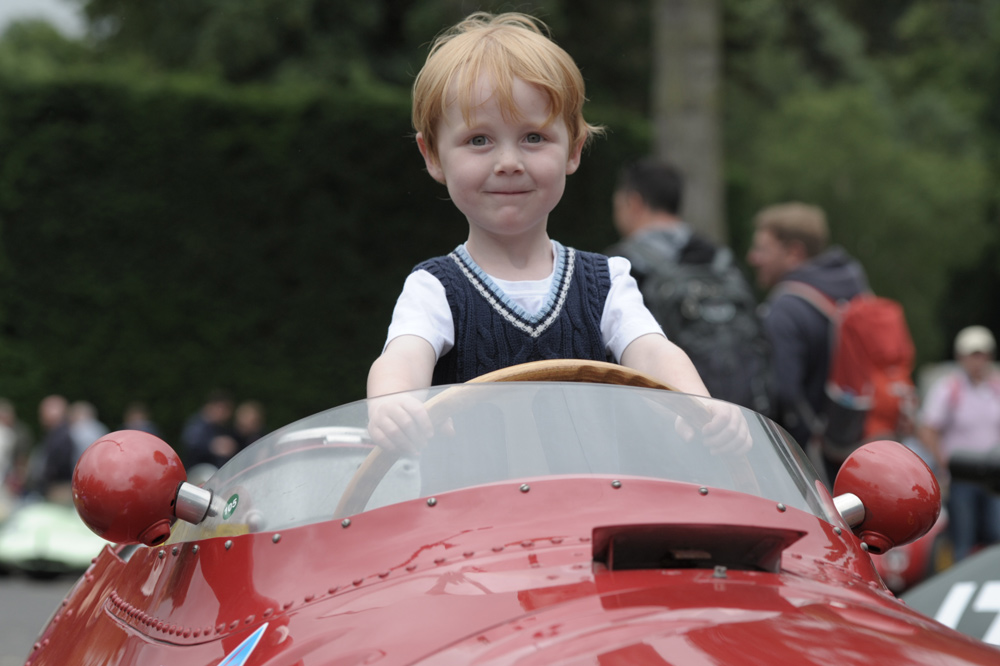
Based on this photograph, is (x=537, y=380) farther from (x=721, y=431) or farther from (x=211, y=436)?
(x=211, y=436)

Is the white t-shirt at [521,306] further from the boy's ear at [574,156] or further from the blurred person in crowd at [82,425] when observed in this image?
the blurred person in crowd at [82,425]

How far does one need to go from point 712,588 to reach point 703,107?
10.1m

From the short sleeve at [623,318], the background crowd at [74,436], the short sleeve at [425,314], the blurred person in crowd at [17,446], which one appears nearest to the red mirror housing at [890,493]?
the short sleeve at [623,318]

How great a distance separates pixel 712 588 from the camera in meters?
1.49

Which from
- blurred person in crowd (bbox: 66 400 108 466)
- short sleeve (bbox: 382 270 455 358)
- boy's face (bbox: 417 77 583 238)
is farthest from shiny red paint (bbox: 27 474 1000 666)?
blurred person in crowd (bbox: 66 400 108 466)

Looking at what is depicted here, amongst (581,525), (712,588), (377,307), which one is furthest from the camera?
(377,307)

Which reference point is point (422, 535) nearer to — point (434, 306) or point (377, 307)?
point (434, 306)

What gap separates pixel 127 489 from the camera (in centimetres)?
186

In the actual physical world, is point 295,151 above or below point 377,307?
above

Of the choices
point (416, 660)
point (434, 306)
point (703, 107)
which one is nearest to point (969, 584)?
point (434, 306)

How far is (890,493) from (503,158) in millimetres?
885

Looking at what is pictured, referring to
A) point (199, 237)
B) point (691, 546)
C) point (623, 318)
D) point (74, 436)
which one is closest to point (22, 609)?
point (74, 436)

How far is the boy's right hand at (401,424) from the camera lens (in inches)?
68.5

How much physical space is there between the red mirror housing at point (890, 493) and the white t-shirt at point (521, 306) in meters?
0.54
